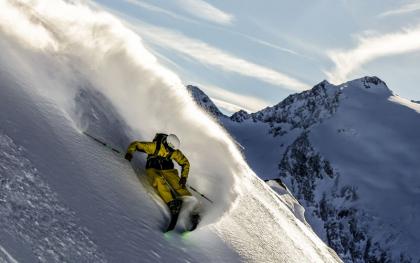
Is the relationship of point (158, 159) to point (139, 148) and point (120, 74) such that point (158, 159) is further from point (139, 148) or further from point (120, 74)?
point (120, 74)

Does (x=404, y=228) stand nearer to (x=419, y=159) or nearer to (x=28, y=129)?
(x=419, y=159)

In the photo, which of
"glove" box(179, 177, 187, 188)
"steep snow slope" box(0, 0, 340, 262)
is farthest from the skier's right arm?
"glove" box(179, 177, 187, 188)

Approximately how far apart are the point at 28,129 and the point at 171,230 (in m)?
2.70

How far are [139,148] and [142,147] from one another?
6cm

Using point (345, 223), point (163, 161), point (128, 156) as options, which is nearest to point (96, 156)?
point (128, 156)

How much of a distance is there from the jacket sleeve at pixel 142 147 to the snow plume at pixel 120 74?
54.4 inches

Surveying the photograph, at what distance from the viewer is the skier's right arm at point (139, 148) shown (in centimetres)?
959

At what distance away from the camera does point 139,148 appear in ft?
31.9

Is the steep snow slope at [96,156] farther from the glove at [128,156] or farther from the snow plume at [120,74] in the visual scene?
the glove at [128,156]

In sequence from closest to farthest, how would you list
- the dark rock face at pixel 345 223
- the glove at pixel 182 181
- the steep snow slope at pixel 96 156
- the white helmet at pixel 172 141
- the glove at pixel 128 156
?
the steep snow slope at pixel 96 156, the glove at pixel 128 156, the glove at pixel 182 181, the white helmet at pixel 172 141, the dark rock face at pixel 345 223

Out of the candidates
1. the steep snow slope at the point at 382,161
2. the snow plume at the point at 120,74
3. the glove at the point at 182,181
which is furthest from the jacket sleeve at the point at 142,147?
the steep snow slope at the point at 382,161

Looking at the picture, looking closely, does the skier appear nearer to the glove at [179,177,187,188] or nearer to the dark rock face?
the glove at [179,177,187,188]

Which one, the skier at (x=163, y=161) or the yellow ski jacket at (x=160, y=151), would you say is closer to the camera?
the skier at (x=163, y=161)

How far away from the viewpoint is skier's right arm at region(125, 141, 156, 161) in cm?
959
